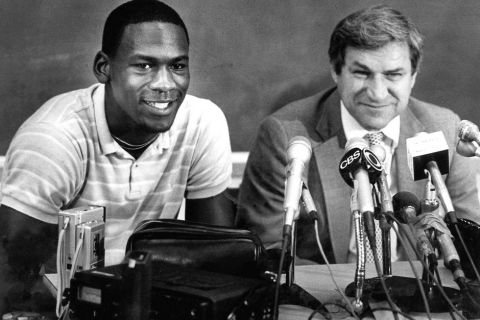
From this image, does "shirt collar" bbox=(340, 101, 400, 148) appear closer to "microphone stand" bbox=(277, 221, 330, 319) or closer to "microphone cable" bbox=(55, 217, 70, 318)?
"microphone stand" bbox=(277, 221, 330, 319)

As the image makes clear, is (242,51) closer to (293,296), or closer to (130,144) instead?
(130,144)

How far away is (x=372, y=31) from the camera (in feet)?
7.91

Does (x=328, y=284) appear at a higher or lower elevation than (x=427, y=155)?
lower

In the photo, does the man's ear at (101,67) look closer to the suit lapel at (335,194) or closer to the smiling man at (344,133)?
the smiling man at (344,133)

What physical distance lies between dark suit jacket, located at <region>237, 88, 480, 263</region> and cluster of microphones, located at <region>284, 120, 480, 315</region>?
1.92ft

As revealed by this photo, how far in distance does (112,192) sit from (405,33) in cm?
111

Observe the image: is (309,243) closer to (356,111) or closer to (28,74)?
(356,111)

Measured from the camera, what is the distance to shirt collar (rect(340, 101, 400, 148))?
2.52 metres

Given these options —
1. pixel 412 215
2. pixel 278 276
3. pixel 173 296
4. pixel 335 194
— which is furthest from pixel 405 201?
pixel 335 194

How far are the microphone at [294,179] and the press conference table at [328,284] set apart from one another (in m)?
0.30

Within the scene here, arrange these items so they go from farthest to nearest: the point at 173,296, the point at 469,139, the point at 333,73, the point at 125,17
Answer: the point at 333,73, the point at 125,17, the point at 469,139, the point at 173,296

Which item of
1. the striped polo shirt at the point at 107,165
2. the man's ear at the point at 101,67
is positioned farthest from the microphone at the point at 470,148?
the man's ear at the point at 101,67

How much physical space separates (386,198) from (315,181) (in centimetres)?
86

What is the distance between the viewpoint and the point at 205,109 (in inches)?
93.3
